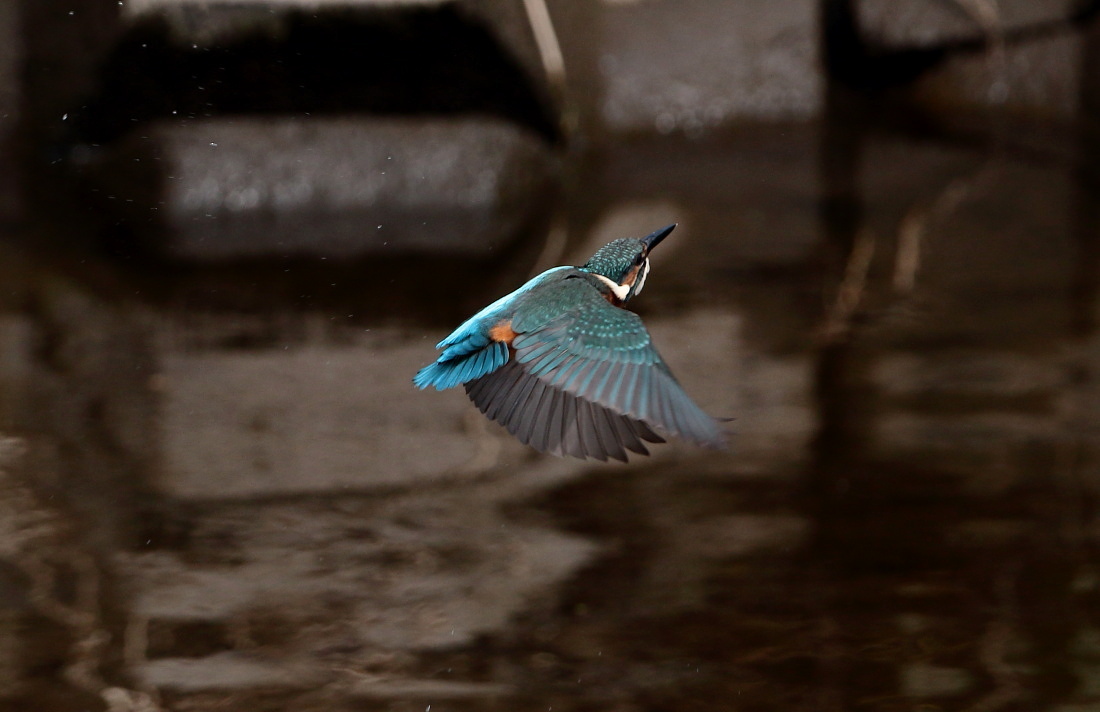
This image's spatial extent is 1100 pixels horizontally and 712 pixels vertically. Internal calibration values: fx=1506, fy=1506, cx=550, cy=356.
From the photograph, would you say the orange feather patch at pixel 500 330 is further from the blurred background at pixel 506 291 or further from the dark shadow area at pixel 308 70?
the dark shadow area at pixel 308 70

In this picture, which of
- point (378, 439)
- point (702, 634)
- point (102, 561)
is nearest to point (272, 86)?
point (378, 439)

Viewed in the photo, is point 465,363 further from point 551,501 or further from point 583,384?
point 551,501

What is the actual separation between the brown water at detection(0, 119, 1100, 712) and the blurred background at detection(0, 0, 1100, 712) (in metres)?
0.01

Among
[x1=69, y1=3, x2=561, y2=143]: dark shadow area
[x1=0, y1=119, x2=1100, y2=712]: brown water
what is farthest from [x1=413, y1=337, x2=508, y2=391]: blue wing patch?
[x1=69, y1=3, x2=561, y2=143]: dark shadow area

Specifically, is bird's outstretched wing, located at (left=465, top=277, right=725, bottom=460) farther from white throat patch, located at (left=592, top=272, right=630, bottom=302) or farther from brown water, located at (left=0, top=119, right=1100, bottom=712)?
brown water, located at (left=0, top=119, right=1100, bottom=712)

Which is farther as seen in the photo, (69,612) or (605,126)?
(605,126)

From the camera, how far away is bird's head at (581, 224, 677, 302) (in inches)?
94.4

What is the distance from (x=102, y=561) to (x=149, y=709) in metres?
0.66

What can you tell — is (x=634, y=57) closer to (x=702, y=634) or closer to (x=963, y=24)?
(x=963, y=24)

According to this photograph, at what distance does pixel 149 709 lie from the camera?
2.80 meters

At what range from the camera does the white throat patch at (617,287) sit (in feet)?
7.80

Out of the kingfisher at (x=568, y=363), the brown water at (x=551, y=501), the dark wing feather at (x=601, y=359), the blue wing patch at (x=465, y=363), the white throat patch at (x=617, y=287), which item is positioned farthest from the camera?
the brown water at (x=551, y=501)

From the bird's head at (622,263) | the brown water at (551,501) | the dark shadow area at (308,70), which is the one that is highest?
the dark shadow area at (308,70)

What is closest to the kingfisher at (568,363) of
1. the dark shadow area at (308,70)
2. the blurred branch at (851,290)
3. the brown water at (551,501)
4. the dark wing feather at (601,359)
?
the dark wing feather at (601,359)
